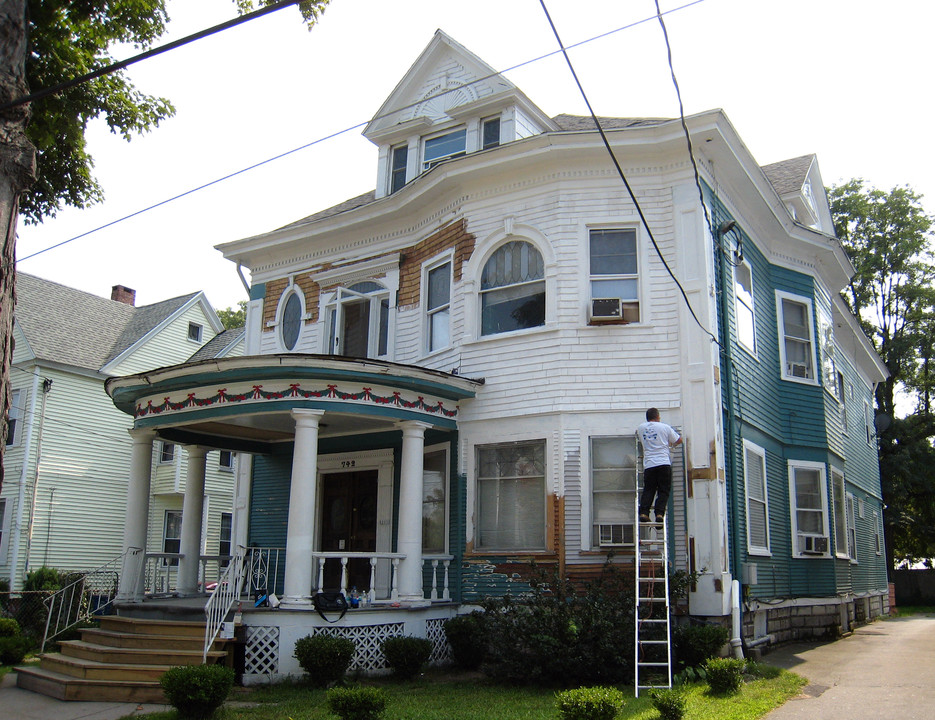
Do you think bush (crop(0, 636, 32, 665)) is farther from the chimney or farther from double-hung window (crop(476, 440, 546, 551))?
the chimney

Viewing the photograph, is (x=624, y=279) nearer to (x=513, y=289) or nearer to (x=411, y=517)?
(x=513, y=289)

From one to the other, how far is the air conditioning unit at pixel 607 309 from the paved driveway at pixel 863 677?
531 centimetres

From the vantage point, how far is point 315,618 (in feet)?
36.0

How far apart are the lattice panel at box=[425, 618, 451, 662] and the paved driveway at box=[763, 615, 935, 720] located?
452 centimetres

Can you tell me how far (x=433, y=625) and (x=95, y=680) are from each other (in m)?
4.38

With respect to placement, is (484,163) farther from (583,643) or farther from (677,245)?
(583,643)

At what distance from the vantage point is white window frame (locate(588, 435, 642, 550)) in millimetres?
11906


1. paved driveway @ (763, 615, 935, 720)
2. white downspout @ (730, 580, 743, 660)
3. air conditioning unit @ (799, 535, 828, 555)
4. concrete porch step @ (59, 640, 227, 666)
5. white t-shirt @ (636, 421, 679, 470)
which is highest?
white t-shirt @ (636, 421, 679, 470)

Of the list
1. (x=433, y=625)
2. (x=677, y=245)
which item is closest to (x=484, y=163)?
(x=677, y=245)

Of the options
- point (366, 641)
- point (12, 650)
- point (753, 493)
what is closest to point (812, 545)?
point (753, 493)

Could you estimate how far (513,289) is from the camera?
13.5 m

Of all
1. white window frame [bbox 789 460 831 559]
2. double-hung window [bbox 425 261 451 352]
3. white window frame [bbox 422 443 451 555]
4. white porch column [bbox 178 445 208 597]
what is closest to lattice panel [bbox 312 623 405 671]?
white window frame [bbox 422 443 451 555]

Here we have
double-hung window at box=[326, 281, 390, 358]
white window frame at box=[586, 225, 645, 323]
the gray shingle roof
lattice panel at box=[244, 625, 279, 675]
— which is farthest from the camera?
the gray shingle roof

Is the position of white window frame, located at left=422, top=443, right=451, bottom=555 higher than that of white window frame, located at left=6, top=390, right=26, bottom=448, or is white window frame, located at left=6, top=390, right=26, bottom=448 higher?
white window frame, located at left=6, top=390, right=26, bottom=448
